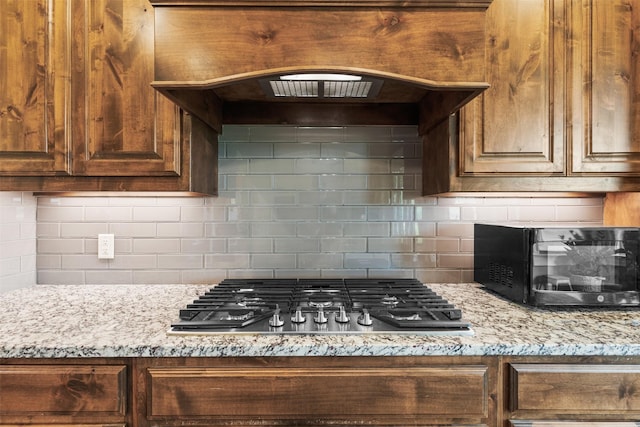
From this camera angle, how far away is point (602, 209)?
5.90ft

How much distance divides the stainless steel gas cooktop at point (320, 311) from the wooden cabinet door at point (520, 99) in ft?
1.72

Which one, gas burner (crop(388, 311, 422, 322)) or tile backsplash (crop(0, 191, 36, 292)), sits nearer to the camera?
gas burner (crop(388, 311, 422, 322))

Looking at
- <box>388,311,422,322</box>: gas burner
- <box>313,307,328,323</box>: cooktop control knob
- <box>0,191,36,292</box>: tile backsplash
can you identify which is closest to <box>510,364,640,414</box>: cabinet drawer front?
<box>388,311,422,322</box>: gas burner

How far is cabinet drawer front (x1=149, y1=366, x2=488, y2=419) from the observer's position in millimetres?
1056

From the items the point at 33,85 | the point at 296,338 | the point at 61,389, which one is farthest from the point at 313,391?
the point at 33,85

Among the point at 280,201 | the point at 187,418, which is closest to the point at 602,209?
the point at 280,201

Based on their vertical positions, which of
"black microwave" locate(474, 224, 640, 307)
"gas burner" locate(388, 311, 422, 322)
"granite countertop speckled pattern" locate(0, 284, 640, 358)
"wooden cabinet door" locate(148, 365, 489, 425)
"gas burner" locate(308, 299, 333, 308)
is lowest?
"wooden cabinet door" locate(148, 365, 489, 425)

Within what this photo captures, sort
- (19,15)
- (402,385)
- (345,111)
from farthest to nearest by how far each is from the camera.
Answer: (345,111), (19,15), (402,385)

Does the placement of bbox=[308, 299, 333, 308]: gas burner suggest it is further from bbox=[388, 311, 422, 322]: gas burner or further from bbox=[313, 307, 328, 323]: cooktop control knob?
bbox=[388, 311, 422, 322]: gas burner

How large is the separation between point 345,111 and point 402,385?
117 cm

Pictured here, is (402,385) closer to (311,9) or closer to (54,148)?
(311,9)

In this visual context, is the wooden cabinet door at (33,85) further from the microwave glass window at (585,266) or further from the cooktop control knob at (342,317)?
Answer: the microwave glass window at (585,266)

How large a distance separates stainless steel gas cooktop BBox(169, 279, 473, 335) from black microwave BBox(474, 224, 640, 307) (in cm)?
34

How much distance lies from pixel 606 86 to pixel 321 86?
1.04m
